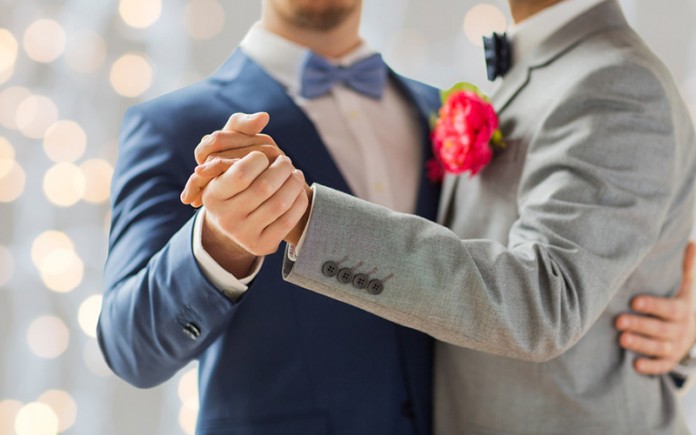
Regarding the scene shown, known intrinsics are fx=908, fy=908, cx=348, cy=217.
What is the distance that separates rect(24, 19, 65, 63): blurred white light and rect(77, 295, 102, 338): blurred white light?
569mm

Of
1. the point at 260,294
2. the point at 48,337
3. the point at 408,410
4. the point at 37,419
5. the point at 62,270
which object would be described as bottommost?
the point at 37,419

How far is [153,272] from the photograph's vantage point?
49.0 inches

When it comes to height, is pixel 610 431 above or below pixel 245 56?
below

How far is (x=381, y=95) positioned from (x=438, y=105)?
14cm

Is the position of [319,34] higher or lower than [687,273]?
higher

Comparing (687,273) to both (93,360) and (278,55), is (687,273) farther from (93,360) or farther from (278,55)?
(93,360)

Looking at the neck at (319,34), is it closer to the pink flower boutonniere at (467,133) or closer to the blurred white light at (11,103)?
the pink flower boutonniere at (467,133)

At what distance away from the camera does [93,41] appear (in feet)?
6.89

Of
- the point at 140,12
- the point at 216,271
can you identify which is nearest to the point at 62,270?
the point at 140,12

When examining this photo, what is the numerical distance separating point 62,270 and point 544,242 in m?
1.35

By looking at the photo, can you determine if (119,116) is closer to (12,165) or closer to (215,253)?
(12,165)

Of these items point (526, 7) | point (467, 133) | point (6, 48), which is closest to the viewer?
point (467, 133)

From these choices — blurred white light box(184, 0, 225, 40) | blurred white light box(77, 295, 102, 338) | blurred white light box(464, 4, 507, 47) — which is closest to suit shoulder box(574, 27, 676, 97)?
blurred white light box(464, 4, 507, 47)

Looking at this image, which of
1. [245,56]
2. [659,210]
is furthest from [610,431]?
[245,56]
